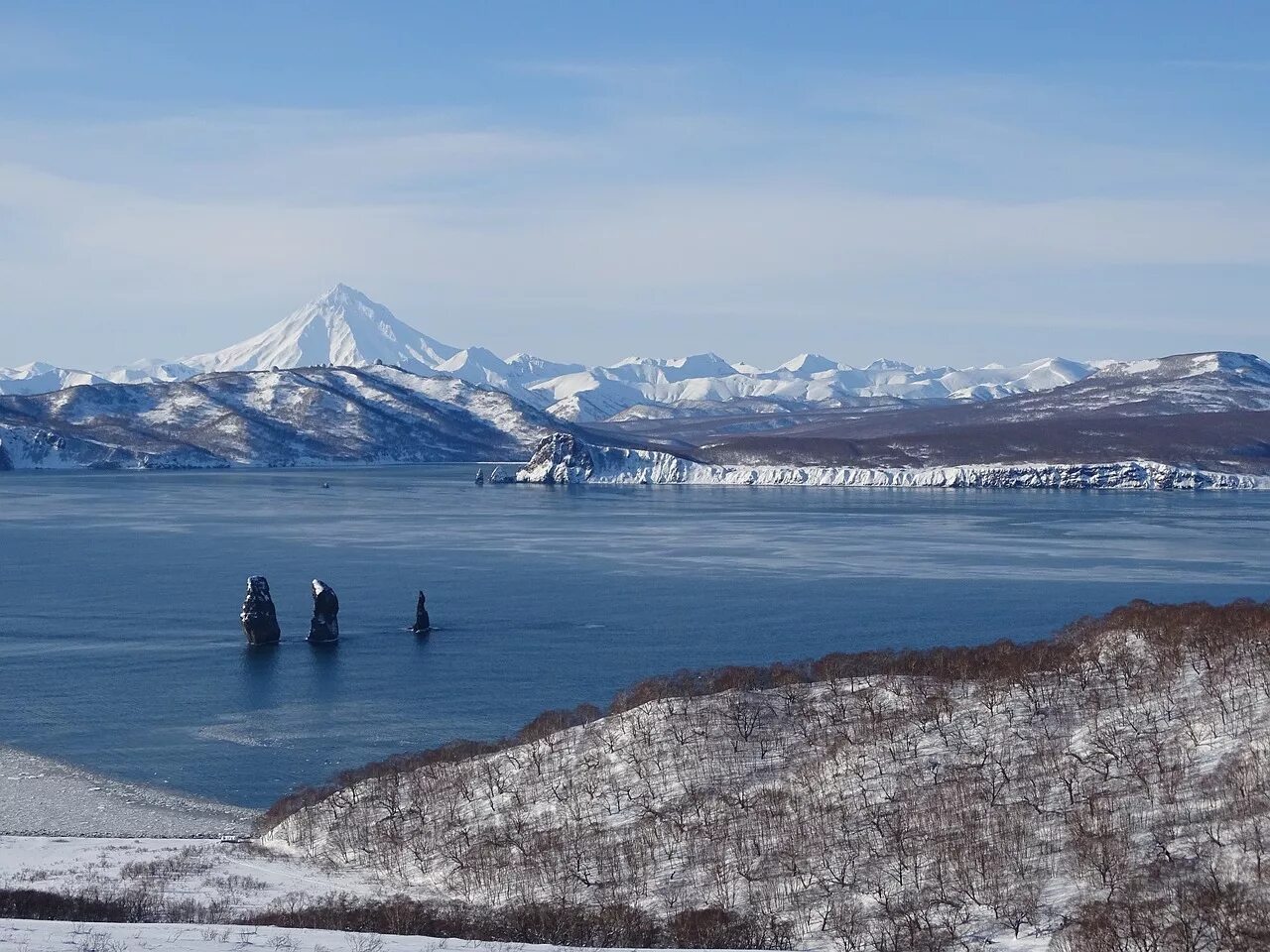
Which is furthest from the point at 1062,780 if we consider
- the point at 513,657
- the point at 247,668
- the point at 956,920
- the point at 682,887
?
the point at 247,668

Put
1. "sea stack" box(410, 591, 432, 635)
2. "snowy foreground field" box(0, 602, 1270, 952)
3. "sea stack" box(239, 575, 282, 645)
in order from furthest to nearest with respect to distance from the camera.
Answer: "sea stack" box(410, 591, 432, 635), "sea stack" box(239, 575, 282, 645), "snowy foreground field" box(0, 602, 1270, 952)

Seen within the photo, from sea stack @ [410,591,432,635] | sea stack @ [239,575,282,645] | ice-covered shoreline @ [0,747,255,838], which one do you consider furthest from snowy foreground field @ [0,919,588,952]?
sea stack @ [410,591,432,635]

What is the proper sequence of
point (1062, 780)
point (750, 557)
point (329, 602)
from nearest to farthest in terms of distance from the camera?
point (1062, 780), point (329, 602), point (750, 557)

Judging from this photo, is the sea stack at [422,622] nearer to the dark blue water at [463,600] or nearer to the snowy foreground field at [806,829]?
the dark blue water at [463,600]

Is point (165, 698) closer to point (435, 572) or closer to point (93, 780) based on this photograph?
point (93, 780)

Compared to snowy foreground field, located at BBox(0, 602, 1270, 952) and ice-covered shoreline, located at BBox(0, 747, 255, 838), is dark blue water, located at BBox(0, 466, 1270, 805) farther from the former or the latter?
snowy foreground field, located at BBox(0, 602, 1270, 952)

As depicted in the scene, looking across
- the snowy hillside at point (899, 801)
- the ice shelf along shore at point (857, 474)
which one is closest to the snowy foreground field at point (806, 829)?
the snowy hillside at point (899, 801)
